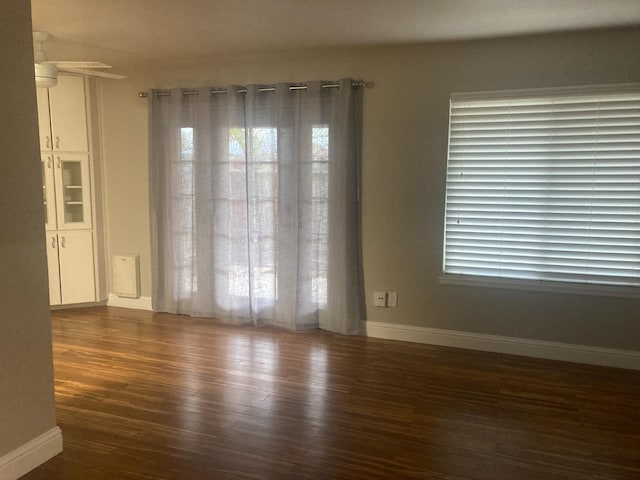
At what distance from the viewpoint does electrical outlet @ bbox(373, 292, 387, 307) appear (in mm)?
4367

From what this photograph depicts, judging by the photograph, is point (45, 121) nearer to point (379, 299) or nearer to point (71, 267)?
point (71, 267)

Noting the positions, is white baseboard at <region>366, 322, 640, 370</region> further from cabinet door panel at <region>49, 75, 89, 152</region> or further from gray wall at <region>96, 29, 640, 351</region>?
cabinet door panel at <region>49, 75, 89, 152</region>

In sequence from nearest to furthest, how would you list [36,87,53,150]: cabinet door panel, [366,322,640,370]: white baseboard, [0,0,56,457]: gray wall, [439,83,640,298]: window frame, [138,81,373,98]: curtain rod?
[0,0,56,457]: gray wall, [439,83,640,298]: window frame, [366,322,640,370]: white baseboard, [138,81,373,98]: curtain rod, [36,87,53,150]: cabinet door panel

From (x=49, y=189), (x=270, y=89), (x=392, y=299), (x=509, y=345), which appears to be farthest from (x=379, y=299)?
(x=49, y=189)

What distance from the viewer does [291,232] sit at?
4500 millimetres

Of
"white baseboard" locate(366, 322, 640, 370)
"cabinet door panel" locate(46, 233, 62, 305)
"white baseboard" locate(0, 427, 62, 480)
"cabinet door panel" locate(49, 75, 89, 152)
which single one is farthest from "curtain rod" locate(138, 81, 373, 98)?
"white baseboard" locate(0, 427, 62, 480)

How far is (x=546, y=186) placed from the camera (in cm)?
381

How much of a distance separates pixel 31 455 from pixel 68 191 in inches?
132

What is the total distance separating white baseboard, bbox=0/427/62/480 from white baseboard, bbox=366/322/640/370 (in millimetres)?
2615

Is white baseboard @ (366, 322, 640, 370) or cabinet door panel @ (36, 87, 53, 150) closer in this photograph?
white baseboard @ (366, 322, 640, 370)

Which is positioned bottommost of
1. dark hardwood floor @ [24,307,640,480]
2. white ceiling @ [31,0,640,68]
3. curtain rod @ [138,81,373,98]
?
dark hardwood floor @ [24,307,640,480]

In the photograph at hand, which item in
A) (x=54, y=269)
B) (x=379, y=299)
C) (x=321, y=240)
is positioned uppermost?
(x=321, y=240)

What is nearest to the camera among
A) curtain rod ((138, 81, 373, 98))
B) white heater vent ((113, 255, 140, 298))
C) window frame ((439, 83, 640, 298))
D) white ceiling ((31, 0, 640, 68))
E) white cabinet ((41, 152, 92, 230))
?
white ceiling ((31, 0, 640, 68))

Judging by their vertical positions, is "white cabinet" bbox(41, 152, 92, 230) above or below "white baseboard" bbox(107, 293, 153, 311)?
above
